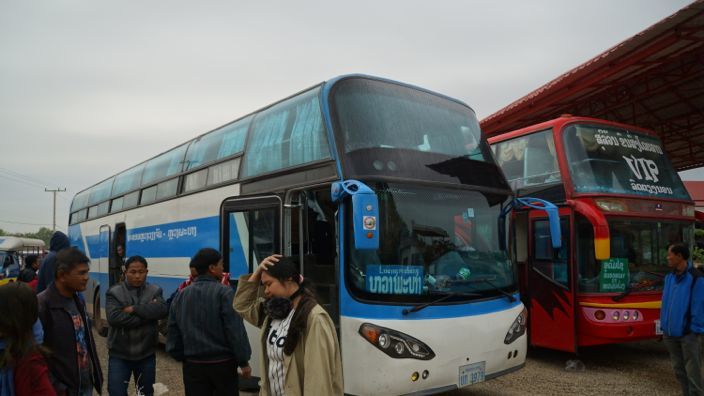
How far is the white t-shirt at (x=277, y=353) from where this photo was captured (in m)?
2.91

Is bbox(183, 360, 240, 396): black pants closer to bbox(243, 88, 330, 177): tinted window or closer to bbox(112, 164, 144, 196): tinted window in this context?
bbox(243, 88, 330, 177): tinted window

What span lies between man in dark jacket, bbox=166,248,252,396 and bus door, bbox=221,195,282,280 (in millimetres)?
1735

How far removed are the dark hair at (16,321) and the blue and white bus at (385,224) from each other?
2259 mm

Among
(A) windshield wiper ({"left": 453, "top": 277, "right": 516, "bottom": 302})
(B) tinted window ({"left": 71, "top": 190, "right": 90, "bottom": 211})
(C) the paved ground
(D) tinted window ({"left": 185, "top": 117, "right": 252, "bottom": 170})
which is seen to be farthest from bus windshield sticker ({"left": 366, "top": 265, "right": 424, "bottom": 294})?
(B) tinted window ({"left": 71, "top": 190, "right": 90, "bottom": 211})

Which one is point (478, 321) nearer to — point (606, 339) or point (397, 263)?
point (397, 263)

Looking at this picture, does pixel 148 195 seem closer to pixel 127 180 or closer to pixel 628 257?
pixel 127 180

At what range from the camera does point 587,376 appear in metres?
7.20

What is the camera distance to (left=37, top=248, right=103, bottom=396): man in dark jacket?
10.5ft

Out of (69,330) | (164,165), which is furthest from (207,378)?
(164,165)

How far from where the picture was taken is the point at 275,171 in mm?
5973

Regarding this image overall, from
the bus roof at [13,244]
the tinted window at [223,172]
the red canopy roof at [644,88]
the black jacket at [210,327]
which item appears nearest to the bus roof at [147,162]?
the tinted window at [223,172]

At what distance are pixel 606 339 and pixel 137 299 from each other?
582 cm

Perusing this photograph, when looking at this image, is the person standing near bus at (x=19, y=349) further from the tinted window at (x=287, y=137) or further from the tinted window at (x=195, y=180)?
the tinted window at (x=195, y=180)

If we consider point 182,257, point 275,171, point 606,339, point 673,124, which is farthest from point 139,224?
point 673,124
